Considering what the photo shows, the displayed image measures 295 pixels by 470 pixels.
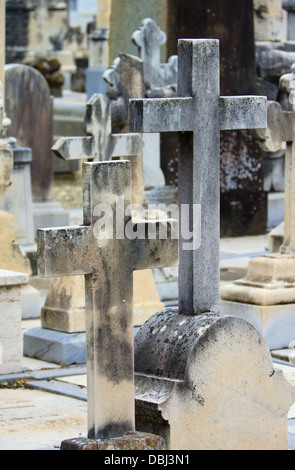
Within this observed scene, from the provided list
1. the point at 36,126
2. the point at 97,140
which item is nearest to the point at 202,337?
the point at 97,140

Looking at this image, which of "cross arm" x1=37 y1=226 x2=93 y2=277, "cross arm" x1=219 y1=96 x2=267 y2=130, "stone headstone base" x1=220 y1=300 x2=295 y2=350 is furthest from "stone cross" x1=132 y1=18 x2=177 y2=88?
"cross arm" x1=37 y1=226 x2=93 y2=277

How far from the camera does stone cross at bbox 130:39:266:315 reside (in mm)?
5508

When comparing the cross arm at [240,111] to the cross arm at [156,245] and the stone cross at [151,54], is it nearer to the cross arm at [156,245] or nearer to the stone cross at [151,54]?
the cross arm at [156,245]

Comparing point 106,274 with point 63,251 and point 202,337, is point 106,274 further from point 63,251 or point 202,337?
point 202,337

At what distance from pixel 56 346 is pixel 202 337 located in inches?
113

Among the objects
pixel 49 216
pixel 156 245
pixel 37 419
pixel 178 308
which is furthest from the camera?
pixel 49 216

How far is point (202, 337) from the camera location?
5.33 m

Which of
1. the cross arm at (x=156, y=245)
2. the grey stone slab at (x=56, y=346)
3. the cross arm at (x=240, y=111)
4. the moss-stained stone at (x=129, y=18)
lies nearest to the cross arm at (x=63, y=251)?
the cross arm at (x=156, y=245)

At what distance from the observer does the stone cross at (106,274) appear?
16.6 feet

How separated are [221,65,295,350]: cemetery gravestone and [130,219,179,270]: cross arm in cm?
285

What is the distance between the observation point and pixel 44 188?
12953mm

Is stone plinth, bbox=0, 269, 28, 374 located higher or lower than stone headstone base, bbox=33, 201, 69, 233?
lower

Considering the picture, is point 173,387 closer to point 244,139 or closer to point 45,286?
point 45,286

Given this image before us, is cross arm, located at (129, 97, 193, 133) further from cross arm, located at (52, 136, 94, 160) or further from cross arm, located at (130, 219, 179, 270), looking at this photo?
cross arm, located at (52, 136, 94, 160)
